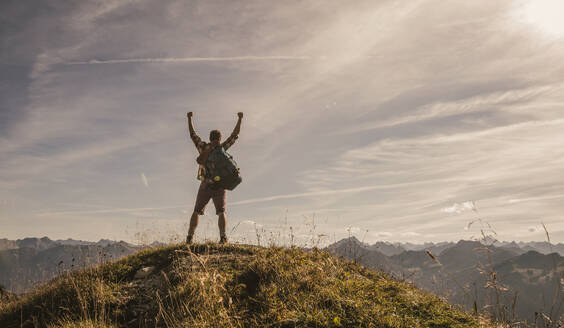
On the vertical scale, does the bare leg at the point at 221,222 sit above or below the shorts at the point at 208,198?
below

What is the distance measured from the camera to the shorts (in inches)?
336

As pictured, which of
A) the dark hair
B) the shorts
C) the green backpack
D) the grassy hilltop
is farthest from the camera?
A: the dark hair

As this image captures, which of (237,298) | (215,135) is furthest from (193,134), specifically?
(237,298)

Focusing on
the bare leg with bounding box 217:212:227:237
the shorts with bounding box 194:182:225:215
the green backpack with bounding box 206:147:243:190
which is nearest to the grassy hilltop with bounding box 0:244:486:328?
the bare leg with bounding box 217:212:227:237

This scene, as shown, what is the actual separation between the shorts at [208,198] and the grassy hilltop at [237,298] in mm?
1166

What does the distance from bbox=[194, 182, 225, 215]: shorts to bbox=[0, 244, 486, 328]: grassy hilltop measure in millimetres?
1166

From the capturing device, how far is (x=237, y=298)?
16.4 ft

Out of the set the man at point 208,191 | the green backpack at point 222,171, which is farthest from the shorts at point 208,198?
the green backpack at point 222,171

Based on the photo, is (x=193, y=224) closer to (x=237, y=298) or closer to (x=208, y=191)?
(x=208, y=191)

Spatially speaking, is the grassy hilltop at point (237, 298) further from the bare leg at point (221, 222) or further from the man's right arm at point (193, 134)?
the man's right arm at point (193, 134)

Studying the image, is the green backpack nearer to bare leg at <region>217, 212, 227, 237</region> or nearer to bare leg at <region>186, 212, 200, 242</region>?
bare leg at <region>217, 212, 227, 237</region>

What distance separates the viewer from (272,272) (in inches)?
219

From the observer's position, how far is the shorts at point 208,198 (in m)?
8.54

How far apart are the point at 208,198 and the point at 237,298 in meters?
4.03
